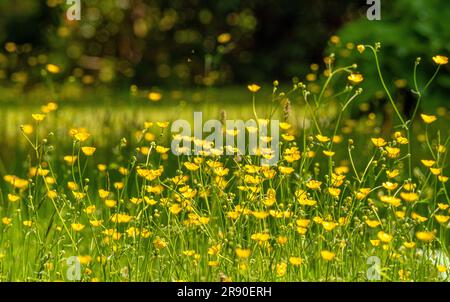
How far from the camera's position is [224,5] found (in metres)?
Answer: 10.3

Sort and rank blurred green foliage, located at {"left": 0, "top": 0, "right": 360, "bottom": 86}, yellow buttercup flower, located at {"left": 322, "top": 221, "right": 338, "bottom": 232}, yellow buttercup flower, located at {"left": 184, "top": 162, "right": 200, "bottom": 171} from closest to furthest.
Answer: yellow buttercup flower, located at {"left": 322, "top": 221, "right": 338, "bottom": 232} → yellow buttercup flower, located at {"left": 184, "top": 162, "right": 200, "bottom": 171} → blurred green foliage, located at {"left": 0, "top": 0, "right": 360, "bottom": 86}

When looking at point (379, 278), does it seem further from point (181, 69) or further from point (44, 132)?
point (181, 69)

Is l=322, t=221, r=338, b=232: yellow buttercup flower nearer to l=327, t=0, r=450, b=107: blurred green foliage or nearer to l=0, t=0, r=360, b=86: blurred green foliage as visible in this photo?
l=327, t=0, r=450, b=107: blurred green foliage

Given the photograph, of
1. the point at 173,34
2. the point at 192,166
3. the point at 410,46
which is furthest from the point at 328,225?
the point at 173,34

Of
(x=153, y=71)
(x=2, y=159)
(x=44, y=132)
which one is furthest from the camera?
(x=153, y=71)

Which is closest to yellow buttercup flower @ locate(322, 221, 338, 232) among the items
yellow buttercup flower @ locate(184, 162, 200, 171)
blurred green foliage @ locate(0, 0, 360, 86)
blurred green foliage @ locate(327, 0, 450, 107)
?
yellow buttercup flower @ locate(184, 162, 200, 171)

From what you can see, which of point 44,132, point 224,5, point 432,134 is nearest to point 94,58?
point 224,5

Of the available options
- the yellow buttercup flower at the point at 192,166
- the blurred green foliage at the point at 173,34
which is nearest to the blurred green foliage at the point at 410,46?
the yellow buttercup flower at the point at 192,166

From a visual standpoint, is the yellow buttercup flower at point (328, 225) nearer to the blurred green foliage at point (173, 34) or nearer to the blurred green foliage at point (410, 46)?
the blurred green foliage at point (410, 46)

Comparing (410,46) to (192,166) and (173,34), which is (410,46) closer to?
(192,166)

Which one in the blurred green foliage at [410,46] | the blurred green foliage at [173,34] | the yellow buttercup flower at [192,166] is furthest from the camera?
the blurred green foliage at [173,34]

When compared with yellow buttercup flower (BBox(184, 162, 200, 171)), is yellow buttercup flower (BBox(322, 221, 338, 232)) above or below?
below

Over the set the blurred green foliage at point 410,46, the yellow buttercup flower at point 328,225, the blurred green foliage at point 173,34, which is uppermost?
the blurred green foliage at point 173,34

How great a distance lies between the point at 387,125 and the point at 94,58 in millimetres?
5977
